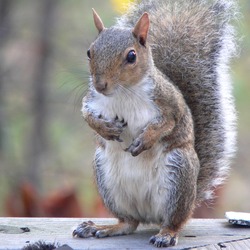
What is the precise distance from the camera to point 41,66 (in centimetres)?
645

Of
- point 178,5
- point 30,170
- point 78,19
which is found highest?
point 78,19

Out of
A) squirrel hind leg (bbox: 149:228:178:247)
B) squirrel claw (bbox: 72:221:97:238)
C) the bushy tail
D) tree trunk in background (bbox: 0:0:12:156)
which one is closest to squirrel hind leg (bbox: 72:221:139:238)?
squirrel claw (bbox: 72:221:97:238)

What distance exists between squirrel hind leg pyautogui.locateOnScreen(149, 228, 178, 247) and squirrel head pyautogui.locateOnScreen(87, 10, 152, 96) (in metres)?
0.53

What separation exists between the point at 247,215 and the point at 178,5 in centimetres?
102

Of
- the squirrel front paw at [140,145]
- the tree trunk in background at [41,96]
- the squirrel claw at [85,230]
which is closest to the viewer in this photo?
the squirrel front paw at [140,145]

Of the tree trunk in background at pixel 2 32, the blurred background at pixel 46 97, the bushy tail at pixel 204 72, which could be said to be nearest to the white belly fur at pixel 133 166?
the bushy tail at pixel 204 72

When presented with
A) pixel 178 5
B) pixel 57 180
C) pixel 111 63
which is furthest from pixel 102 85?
pixel 57 180

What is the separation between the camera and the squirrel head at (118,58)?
9.89ft

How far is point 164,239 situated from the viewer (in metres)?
3.16

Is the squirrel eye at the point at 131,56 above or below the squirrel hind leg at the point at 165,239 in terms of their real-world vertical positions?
above

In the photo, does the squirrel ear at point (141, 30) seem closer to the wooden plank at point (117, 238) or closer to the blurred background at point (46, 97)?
the wooden plank at point (117, 238)

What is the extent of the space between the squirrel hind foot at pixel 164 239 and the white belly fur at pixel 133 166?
0.11m

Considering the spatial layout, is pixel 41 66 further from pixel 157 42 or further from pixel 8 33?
pixel 157 42

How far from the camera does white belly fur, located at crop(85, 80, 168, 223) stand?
125 inches
